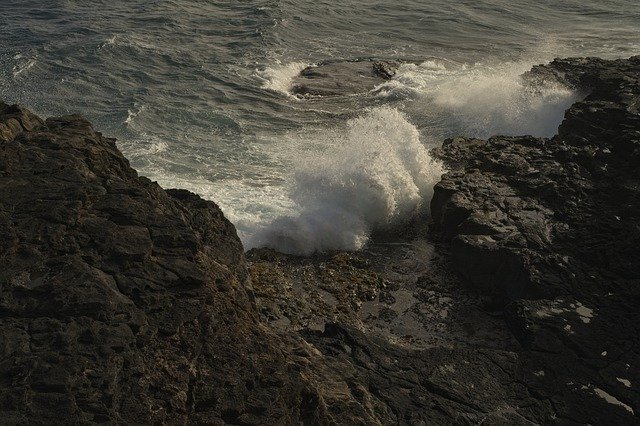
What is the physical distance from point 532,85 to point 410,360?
1322cm

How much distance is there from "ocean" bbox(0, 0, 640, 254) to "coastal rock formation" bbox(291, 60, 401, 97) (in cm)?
40

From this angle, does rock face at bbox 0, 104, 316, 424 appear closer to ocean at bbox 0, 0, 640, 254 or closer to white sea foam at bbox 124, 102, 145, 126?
ocean at bbox 0, 0, 640, 254

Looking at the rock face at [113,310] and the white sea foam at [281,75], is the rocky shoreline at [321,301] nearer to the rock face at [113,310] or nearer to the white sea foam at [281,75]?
the rock face at [113,310]

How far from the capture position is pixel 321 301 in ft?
36.0

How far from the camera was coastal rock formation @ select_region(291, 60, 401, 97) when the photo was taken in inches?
859

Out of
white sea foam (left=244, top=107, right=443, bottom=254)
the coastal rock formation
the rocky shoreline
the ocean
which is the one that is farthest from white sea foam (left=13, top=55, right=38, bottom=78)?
the rocky shoreline

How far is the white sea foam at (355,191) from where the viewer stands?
42.8ft

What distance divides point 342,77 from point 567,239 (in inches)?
511

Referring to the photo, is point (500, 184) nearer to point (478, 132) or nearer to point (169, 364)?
point (478, 132)

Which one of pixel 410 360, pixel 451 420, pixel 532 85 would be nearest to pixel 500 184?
pixel 410 360

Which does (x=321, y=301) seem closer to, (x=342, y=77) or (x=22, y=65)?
(x=342, y=77)

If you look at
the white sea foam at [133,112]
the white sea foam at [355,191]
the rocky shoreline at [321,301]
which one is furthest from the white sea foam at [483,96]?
the white sea foam at [133,112]

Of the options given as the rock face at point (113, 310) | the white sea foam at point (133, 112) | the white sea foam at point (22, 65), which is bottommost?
the white sea foam at point (133, 112)

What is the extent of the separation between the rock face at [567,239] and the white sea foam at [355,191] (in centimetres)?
86
